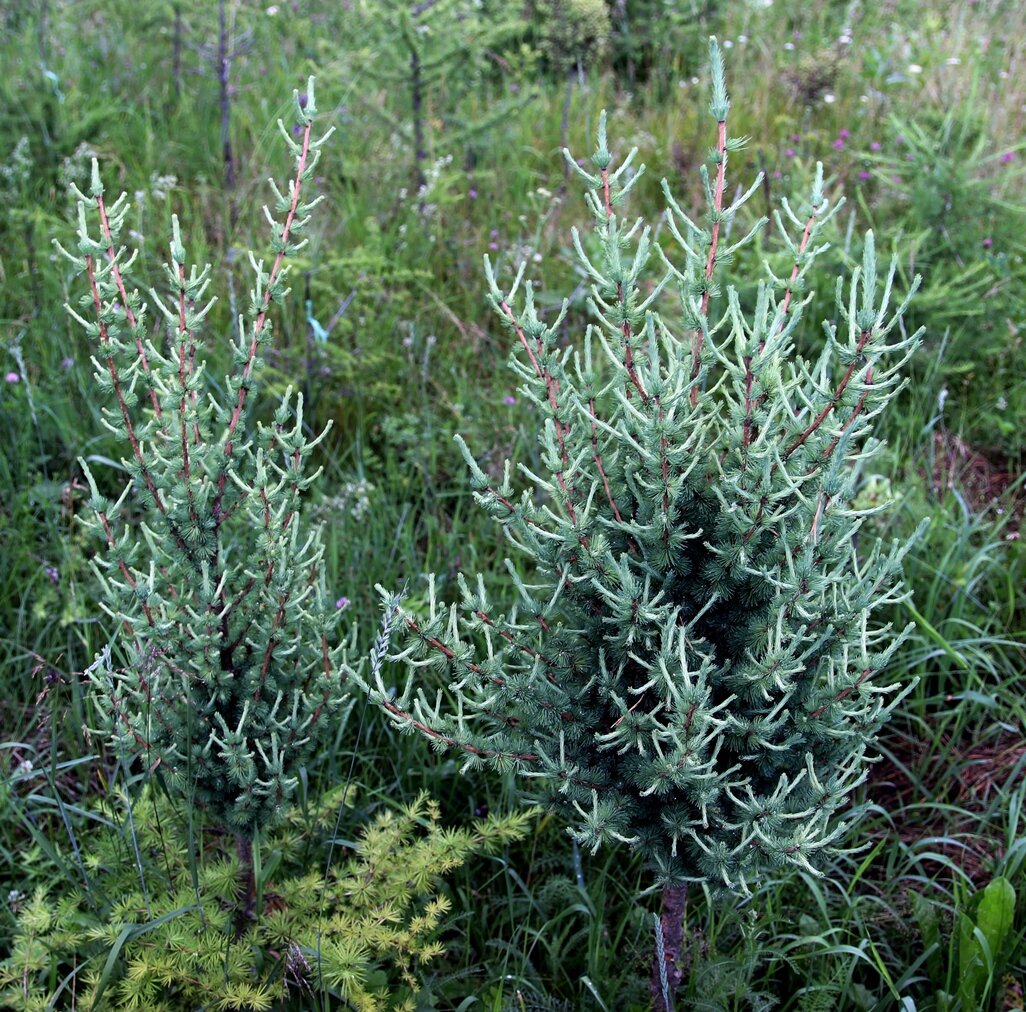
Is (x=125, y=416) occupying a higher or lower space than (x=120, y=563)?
higher

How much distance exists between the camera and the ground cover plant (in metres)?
2.32

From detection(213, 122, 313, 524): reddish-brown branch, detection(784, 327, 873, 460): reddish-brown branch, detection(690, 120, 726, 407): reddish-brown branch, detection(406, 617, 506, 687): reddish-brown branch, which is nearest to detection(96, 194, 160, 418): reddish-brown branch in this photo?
detection(213, 122, 313, 524): reddish-brown branch

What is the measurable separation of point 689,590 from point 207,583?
0.87m

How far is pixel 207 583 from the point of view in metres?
1.93

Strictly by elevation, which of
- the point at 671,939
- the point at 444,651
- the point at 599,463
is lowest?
the point at 671,939

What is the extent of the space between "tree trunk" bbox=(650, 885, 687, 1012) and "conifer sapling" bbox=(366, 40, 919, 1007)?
149 millimetres

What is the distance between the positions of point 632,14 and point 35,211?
387cm

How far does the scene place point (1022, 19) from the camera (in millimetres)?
6195

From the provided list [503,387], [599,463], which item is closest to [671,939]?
[599,463]

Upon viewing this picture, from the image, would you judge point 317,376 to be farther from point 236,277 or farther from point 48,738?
point 48,738

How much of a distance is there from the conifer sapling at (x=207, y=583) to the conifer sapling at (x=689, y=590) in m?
0.34

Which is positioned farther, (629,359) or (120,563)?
(120,563)

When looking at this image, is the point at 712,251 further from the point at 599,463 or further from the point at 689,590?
the point at 689,590

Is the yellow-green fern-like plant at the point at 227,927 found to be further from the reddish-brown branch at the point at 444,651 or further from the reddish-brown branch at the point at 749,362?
the reddish-brown branch at the point at 749,362
